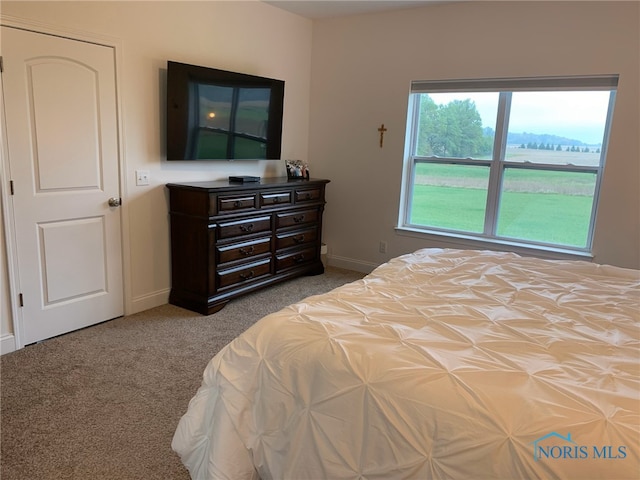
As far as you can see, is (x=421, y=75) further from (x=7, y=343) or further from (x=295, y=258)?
(x=7, y=343)

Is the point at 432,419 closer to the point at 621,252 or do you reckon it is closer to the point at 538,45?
the point at 621,252

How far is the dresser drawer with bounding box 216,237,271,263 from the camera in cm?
365

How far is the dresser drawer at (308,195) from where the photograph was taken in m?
4.38

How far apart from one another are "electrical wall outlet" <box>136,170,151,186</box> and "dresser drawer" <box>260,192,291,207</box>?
912 mm


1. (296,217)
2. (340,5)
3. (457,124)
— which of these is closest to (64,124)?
(296,217)

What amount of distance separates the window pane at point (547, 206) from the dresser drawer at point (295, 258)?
5.93ft

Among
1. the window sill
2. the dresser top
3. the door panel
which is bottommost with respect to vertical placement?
the window sill

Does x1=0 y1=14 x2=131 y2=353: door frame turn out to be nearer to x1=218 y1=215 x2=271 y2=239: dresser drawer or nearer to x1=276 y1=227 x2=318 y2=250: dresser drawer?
x1=218 y1=215 x2=271 y2=239: dresser drawer

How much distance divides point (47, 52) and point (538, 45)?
3614 mm

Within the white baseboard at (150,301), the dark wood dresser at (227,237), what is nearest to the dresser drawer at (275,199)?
the dark wood dresser at (227,237)

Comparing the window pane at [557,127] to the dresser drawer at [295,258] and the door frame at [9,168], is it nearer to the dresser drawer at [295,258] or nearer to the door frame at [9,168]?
the dresser drawer at [295,258]

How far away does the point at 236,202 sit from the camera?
369 cm

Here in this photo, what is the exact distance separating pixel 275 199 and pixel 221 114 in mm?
839

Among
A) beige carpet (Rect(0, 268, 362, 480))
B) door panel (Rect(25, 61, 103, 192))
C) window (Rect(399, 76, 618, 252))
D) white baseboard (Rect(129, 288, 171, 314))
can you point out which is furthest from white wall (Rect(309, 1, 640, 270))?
door panel (Rect(25, 61, 103, 192))
